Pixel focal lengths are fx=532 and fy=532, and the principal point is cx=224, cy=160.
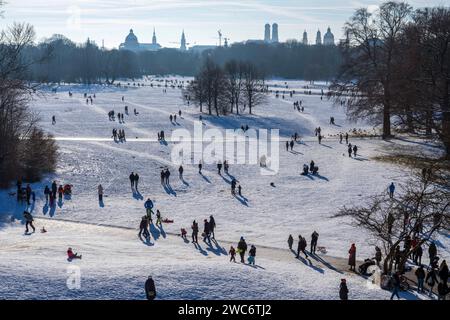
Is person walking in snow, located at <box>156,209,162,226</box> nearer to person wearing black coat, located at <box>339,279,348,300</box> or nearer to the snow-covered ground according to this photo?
the snow-covered ground

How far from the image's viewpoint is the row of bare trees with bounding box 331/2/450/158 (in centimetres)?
3372

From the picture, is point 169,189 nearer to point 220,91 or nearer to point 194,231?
point 194,231

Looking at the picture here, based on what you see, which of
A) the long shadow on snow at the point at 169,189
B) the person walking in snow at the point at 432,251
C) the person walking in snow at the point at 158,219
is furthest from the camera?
the long shadow on snow at the point at 169,189

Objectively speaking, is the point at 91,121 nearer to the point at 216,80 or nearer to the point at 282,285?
the point at 216,80

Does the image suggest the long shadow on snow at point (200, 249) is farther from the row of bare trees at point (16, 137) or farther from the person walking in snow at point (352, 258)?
the row of bare trees at point (16, 137)

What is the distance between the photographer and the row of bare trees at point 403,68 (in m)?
33.7

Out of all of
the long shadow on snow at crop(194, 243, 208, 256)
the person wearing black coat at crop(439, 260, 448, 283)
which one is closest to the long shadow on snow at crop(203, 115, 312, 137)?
the long shadow on snow at crop(194, 243, 208, 256)

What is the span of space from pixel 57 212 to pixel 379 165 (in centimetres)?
1975

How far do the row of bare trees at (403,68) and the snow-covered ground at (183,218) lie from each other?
3.23 m

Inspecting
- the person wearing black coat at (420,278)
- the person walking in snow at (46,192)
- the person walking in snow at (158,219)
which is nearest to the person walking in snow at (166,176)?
the person walking in snow at (46,192)

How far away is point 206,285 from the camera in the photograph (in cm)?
1466

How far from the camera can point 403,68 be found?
3612cm

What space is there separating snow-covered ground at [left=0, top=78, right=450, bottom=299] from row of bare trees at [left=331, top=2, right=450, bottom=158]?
3.23m
